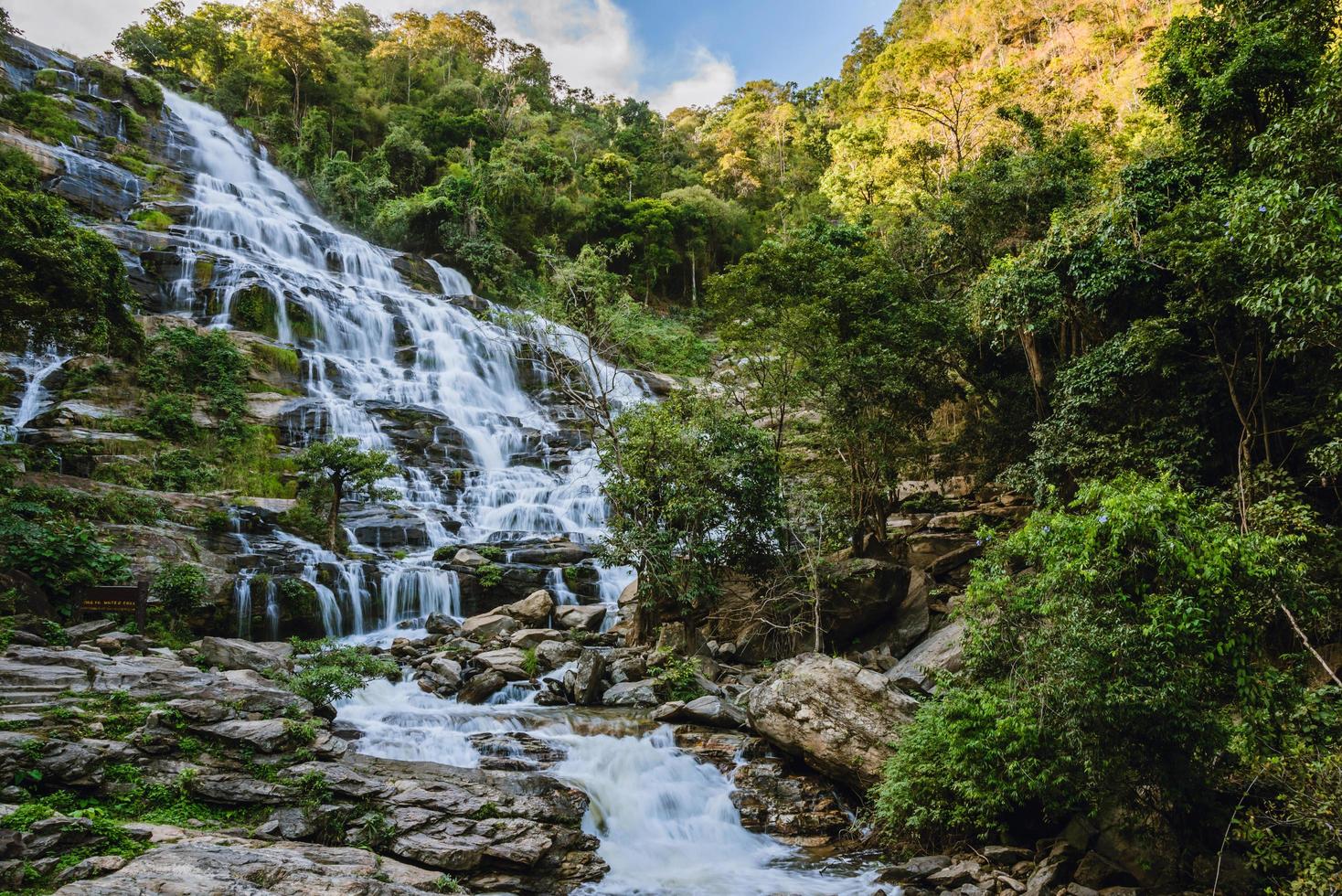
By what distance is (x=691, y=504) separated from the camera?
41.7ft

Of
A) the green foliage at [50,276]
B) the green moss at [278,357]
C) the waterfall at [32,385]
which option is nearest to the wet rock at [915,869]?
the green foliage at [50,276]

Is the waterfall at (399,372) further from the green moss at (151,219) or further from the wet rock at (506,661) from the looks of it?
the wet rock at (506,661)

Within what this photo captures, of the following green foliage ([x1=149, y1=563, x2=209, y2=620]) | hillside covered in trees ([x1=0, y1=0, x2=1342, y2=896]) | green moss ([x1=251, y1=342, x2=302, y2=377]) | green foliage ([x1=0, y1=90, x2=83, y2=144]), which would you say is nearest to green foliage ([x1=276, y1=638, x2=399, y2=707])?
hillside covered in trees ([x1=0, y1=0, x2=1342, y2=896])

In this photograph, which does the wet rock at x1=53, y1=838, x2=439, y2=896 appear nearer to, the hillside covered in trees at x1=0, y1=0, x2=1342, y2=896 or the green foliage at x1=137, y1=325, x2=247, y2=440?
the hillside covered in trees at x1=0, y1=0, x2=1342, y2=896

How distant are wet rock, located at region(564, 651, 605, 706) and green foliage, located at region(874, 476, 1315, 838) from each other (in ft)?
18.3

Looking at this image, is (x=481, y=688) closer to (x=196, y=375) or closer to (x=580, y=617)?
(x=580, y=617)

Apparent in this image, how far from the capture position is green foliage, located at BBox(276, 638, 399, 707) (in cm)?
920

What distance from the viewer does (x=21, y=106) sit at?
86.3 ft

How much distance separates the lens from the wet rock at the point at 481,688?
1104 centimetres

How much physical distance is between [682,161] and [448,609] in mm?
42692

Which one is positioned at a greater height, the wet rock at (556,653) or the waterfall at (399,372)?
the waterfall at (399,372)

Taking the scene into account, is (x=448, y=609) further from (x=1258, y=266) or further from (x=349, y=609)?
(x=1258, y=266)

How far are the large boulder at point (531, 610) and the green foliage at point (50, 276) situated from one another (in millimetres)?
9057

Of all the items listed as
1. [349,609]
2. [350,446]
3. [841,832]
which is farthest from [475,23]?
[841,832]
